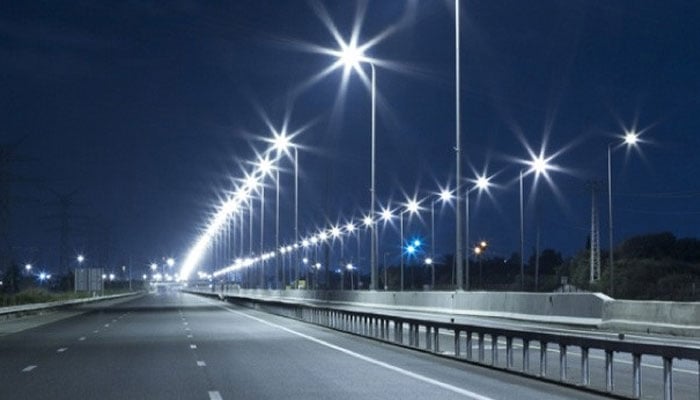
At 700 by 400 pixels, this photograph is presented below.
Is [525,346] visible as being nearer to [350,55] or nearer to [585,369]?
[585,369]

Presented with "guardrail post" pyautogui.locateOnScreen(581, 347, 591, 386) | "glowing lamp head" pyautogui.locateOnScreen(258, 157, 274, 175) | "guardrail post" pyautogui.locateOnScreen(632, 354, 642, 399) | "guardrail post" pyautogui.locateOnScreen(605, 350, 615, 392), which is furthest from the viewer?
"glowing lamp head" pyautogui.locateOnScreen(258, 157, 274, 175)

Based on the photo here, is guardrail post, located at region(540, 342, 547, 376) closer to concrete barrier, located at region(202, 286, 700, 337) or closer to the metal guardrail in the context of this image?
the metal guardrail

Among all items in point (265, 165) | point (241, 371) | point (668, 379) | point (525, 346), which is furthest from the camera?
point (265, 165)

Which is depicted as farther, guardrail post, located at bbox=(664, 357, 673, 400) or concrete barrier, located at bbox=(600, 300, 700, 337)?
concrete barrier, located at bbox=(600, 300, 700, 337)

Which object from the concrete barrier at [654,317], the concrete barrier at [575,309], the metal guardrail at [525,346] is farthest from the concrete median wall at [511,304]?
the metal guardrail at [525,346]

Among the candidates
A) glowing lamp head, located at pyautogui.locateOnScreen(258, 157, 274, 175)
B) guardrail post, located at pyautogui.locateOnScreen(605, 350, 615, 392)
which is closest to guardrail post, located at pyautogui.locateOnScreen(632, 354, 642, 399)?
guardrail post, located at pyautogui.locateOnScreen(605, 350, 615, 392)

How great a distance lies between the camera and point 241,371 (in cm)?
2272

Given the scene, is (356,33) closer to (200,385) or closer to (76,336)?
(76,336)

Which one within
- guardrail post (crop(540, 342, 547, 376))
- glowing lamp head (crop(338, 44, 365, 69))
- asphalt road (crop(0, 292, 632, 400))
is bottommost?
asphalt road (crop(0, 292, 632, 400))

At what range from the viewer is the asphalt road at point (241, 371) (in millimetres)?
18297

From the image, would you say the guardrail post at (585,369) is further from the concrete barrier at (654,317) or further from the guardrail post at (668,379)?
the concrete barrier at (654,317)

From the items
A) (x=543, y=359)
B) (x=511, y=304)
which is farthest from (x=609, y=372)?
(x=511, y=304)

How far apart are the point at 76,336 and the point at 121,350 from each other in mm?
9645

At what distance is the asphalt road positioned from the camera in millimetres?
18297
